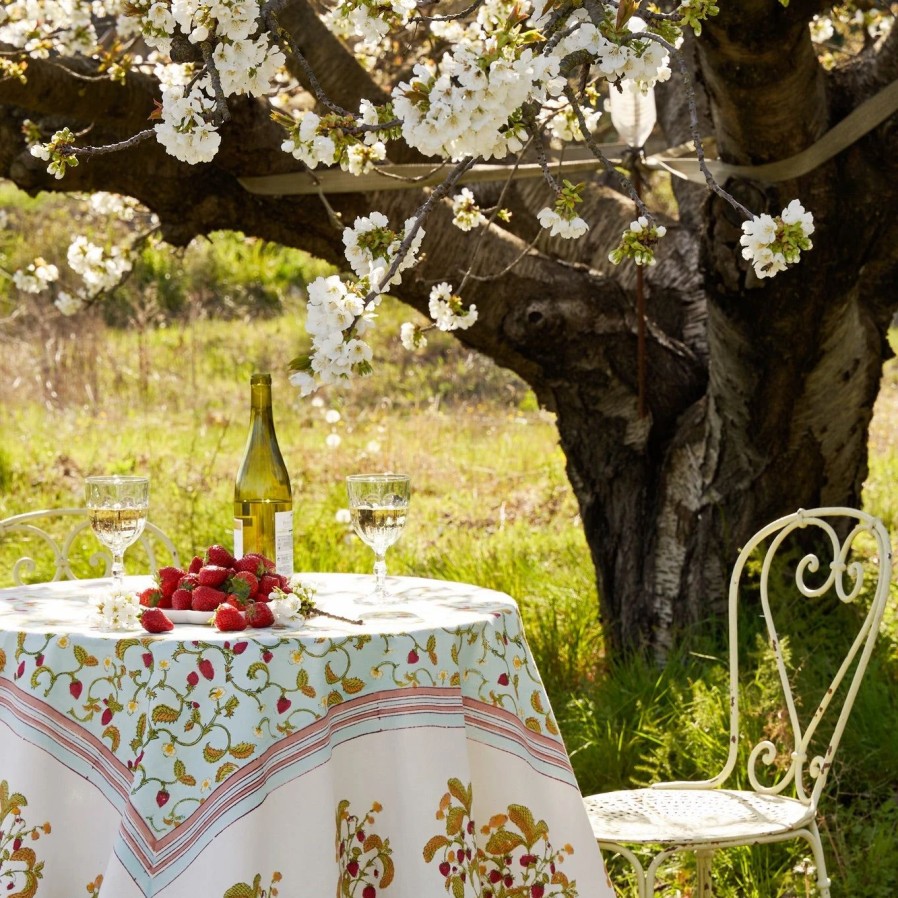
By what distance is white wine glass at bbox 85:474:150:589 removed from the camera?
2271 millimetres

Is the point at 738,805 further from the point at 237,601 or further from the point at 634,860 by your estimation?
the point at 237,601

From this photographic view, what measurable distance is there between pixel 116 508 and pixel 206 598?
29 cm

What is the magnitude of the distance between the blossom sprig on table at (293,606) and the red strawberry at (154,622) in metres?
0.16

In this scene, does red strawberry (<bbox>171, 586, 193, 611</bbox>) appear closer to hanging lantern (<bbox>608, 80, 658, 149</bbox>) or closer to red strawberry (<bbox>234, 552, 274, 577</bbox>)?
red strawberry (<bbox>234, 552, 274, 577</bbox>)

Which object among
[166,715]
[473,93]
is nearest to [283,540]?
[166,715]

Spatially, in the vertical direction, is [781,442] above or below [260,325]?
below

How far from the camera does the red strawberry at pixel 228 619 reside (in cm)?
203

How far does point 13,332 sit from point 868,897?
9.06 m

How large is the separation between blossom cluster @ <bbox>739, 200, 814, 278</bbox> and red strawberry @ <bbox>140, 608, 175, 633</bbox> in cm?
101

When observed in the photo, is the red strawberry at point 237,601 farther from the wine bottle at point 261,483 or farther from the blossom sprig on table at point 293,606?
the wine bottle at point 261,483

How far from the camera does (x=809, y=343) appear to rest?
3.65 m

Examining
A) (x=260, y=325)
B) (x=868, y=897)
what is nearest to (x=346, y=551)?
(x=868, y=897)

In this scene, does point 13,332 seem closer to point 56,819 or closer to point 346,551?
point 346,551

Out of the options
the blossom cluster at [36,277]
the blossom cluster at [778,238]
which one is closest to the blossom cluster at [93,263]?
the blossom cluster at [36,277]
